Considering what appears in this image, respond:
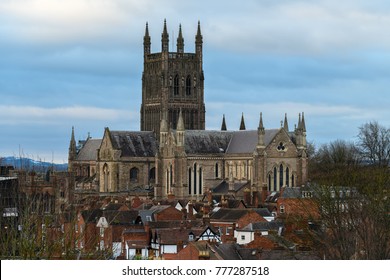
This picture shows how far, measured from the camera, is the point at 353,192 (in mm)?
54062

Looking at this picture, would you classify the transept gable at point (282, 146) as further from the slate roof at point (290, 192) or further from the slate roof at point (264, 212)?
the slate roof at point (264, 212)

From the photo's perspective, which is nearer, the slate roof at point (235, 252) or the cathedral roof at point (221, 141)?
the slate roof at point (235, 252)

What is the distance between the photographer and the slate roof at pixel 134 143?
370ft

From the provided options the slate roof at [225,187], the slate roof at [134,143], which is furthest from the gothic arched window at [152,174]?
the slate roof at [225,187]

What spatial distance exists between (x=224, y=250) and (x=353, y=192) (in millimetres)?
12160

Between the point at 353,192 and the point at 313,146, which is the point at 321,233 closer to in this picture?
the point at 353,192

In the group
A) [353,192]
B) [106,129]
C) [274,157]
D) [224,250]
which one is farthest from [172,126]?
[224,250]

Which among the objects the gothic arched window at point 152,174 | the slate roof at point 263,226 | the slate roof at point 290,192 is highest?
the gothic arched window at point 152,174

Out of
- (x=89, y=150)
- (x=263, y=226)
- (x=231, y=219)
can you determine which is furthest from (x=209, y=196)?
(x=89, y=150)

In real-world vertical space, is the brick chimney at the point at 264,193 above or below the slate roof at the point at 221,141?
below

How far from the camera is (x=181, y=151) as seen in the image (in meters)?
105

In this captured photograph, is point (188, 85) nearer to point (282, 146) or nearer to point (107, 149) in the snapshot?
point (107, 149)

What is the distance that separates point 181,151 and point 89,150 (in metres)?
25.6

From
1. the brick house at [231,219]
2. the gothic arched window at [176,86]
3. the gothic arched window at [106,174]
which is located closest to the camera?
the brick house at [231,219]
